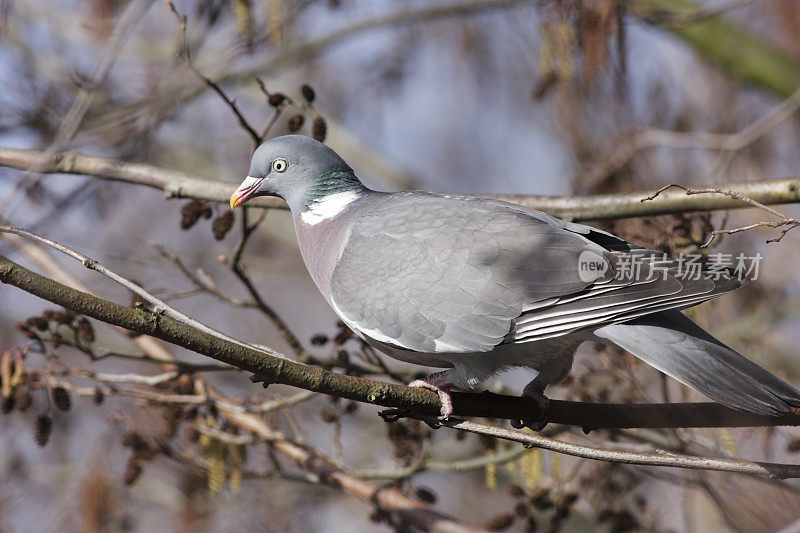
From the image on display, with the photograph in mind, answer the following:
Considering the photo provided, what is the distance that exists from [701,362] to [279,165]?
5.84 ft

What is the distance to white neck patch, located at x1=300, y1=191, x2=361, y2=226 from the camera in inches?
130

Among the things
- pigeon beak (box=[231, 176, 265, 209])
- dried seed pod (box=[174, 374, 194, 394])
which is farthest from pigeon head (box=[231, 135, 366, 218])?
dried seed pod (box=[174, 374, 194, 394])

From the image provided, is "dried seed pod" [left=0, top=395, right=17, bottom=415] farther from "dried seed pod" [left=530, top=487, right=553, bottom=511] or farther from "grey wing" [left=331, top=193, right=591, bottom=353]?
"dried seed pod" [left=530, top=487, right=553, bottom=511]

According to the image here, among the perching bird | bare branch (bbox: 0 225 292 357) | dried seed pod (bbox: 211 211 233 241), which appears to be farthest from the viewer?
dried seed pod (bbox: 211 211 233 241)

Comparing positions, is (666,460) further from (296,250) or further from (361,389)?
(296,250)

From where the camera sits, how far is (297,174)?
10.8 feet

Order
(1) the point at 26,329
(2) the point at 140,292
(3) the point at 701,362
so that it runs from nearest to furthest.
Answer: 1. (2) the point at 140,292
2. (3) the point at 701,362
3. (1) the point at 26,329

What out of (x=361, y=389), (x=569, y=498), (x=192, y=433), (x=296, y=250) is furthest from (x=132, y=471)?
(x=296, y=250)

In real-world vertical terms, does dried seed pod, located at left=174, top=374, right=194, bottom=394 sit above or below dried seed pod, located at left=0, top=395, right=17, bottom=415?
above

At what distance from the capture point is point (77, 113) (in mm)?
2027

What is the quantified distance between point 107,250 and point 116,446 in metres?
2.13

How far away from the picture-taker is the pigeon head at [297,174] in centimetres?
325

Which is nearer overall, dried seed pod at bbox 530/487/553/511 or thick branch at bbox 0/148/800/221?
thick branch at bbox 0/148/800/221

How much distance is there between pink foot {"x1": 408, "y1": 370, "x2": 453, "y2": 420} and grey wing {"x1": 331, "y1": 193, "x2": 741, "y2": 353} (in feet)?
0.43
